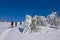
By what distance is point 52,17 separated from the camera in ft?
47.2

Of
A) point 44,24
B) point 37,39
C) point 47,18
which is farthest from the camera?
point 47,18

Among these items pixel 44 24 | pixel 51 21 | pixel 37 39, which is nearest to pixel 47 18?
pixel 51 21

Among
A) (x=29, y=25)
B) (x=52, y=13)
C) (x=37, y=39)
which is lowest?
(x=37, y=39)

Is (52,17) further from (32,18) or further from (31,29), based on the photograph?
(31,29)

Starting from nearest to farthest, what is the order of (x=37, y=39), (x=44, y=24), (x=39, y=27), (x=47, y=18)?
1. (x=37, y=39)
2. (x=39, y=27)
3. (x=44, y=24)
4. (x=47, y=18)

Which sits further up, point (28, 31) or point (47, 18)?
point (47, 18)

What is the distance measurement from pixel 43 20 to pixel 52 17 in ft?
4.98

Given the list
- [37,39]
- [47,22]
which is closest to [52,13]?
[47,22]

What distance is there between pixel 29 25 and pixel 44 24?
45.8 inches

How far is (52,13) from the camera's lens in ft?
47.9

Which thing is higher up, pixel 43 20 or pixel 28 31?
pixel 43 20

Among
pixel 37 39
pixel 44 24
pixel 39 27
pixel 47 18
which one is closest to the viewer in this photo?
pixel 37 39

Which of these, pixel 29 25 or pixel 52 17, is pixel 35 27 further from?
pixel 52 17

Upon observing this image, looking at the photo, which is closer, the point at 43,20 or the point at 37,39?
the point at 37,39
